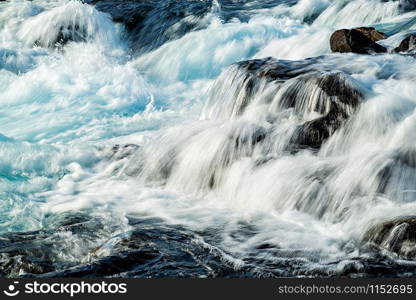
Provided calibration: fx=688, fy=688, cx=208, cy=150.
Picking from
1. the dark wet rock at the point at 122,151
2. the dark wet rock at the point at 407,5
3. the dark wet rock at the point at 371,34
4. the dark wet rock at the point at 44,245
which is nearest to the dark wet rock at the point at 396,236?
the dark wet rock at the point at 44,245

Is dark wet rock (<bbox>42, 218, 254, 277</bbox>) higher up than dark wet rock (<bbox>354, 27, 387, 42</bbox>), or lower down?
lower down

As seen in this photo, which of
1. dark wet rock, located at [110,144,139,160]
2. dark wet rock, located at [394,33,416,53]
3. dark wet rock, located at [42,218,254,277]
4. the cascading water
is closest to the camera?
dark wet rock, located at [42,218,254,277]

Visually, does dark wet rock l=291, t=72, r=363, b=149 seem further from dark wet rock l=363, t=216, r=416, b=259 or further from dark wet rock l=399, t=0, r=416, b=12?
dark wet rock l=399, t=0, r=416, b=12

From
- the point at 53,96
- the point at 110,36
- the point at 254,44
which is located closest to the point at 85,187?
the point at 53,96

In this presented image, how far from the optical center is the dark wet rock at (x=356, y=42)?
11.3 metres

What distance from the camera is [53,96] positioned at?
45.8ft

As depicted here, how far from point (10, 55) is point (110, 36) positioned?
8.85 feet

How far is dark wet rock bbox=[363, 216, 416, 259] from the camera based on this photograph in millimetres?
6133

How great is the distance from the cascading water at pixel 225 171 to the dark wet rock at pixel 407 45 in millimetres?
592

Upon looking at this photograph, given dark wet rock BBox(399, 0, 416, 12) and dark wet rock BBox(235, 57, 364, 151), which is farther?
dark wet rock BBox(399, 0, 416, 12)

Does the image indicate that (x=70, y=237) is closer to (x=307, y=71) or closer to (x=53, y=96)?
(x=307, y=71)

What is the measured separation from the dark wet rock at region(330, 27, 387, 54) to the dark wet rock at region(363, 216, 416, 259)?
521 cm

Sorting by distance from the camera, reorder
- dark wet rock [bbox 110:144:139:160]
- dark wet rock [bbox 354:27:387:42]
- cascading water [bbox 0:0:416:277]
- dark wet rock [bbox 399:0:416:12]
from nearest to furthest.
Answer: cascading water [bbox 0:0:416:277]
dark wet rock [bbox 110:144:139:160]
dark wet rock [bbox 354:27:387:42]
dark wet rock [bbox 399:0:416:12]

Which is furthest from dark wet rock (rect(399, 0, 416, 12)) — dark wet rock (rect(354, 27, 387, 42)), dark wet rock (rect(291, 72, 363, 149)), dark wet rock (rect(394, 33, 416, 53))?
dark wet rock (rect(291, 72, 363, 149))
